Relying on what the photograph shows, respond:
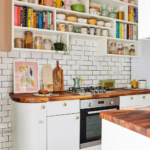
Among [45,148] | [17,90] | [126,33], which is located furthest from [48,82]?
[126,33]

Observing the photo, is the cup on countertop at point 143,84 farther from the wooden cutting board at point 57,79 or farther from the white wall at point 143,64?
the wooden cutting board at point 57,79

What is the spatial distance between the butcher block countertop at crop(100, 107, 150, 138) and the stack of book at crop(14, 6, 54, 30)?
182 cm

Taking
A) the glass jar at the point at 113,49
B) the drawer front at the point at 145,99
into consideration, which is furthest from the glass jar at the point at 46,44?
the drawer front at the point at 145,99

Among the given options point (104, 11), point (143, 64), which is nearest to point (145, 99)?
point (143, 64)

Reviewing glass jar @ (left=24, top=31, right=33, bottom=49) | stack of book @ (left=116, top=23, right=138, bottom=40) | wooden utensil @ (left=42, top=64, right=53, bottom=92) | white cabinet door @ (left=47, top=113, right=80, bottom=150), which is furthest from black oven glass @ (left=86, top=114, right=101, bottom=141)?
stack of book @ (left=116, top=23, right=138, bottom=40)

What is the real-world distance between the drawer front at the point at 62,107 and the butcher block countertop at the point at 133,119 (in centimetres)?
101

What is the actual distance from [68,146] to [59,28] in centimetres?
178

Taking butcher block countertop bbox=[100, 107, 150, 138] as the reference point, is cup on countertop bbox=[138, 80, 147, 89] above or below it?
above

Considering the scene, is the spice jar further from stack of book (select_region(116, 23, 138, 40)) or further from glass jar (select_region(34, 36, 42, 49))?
stack of book (select_region(116, 23, 138, 40))

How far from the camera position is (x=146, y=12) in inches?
42.8

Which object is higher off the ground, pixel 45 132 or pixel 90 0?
pixel 90 0

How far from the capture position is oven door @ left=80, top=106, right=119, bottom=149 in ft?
8.01

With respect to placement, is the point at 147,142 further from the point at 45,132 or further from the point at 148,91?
the point at 148,91

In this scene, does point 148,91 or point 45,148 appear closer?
point 45,148
